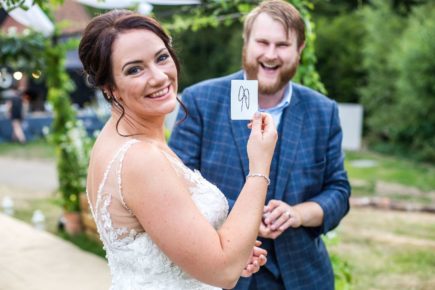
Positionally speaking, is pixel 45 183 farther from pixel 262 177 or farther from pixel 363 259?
pixel 262 177

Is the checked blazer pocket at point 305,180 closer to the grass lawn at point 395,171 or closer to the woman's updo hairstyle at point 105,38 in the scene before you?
the woman's updo hairstyle at point 105,38

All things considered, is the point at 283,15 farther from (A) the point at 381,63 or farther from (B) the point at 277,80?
(A) the point at 381,63

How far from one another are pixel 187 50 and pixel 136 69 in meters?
22.4

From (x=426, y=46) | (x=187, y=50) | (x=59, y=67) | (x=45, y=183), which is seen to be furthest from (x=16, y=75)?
(x=187, y=50)

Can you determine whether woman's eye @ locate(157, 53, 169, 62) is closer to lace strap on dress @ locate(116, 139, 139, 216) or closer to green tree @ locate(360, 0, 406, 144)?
lace strap on dress @ locate(116, 139, 139, 216)

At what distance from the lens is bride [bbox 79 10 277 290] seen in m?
1.49

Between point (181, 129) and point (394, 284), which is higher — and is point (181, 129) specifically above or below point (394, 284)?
above

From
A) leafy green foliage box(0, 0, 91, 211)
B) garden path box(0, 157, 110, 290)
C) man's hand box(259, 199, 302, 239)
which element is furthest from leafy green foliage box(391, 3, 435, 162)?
man's hand box(259, 199, 302, 239)

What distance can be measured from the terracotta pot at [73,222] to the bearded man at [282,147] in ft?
13.8

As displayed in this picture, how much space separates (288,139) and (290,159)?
9 cm

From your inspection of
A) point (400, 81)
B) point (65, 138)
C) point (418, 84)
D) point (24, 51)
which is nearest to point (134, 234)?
point (24, 51)

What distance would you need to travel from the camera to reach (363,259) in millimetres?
5816

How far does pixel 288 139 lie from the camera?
2.35 m

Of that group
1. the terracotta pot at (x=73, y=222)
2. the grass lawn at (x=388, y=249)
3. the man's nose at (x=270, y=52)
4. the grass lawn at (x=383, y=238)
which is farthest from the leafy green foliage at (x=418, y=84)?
the man's nose at (x=270, y=52)
